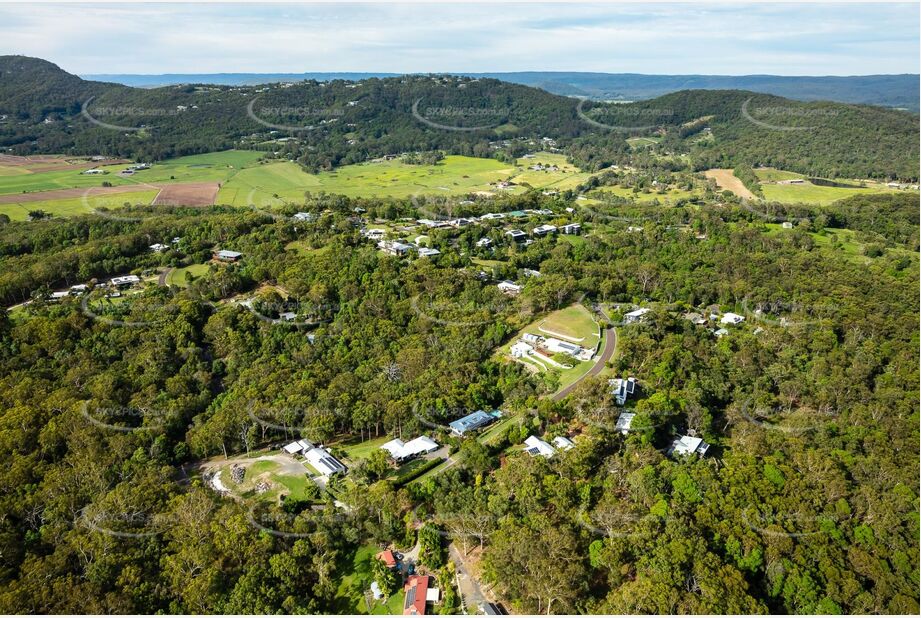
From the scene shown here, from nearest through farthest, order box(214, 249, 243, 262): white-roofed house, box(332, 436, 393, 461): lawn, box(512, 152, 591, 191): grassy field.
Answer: box(332, 436, 393, 461): lawn → box(214, 249, 243, 262): white-roofed house → box(512, 152, 591, 191): grassy field

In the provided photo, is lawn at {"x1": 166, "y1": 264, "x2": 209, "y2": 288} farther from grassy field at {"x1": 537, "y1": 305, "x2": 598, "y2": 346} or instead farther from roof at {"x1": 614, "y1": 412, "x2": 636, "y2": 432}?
roof at {"x1": 614, "y1": 412, "x2": 636, "y2": 432}

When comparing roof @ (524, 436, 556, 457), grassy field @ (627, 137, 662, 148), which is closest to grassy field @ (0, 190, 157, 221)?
roof @ (524, 436, 556, 457)

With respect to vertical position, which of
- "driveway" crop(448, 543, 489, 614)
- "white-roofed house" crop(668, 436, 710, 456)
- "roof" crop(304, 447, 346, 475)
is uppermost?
"white-roofed house" crop(668, 436, 710, 456)

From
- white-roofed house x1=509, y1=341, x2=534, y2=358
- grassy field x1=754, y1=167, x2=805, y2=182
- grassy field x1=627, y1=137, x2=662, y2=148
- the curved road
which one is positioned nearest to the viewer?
the curved road

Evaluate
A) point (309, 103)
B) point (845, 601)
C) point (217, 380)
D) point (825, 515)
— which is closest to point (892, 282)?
point (825, 515)

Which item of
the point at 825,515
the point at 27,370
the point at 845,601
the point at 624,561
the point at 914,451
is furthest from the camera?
the point at 27,370

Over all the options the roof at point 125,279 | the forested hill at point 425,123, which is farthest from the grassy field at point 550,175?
the roof at point 125,279

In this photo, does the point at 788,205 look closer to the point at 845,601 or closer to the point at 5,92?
the point at 845,601
